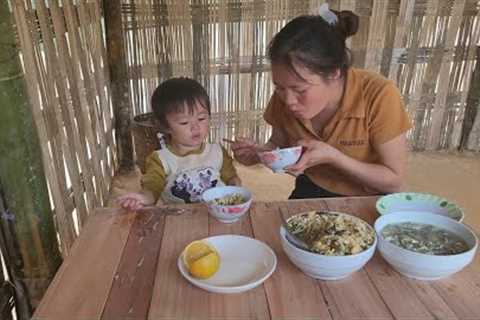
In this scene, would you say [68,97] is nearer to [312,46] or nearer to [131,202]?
[131,202]

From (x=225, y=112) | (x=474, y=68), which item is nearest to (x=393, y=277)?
(x=225, y=112)

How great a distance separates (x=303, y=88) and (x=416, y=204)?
506mm

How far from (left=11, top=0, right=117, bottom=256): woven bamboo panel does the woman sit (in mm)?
898

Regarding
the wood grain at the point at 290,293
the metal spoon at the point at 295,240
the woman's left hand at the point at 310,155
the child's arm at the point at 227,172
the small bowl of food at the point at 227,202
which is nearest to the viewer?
the wood grain at the point at 290,293

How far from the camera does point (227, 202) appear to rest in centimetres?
140

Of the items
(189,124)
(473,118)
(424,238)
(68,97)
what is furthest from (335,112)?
(473,118)

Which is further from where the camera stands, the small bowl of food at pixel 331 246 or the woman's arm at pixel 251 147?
the woman's arm at pixel 251 147

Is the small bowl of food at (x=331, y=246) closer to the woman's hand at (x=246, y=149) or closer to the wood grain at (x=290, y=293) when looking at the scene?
the wood grain at (x=290, y=293)

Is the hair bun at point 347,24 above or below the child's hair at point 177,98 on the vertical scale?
above

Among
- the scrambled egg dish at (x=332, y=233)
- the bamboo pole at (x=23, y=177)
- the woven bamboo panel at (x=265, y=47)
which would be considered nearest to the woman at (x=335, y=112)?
the scrambled egg dish at (x=332, y=233)

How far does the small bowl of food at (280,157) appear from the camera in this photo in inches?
52.7

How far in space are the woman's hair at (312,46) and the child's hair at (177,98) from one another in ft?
1.24

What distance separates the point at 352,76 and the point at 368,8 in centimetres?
214

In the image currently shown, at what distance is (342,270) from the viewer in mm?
1020
